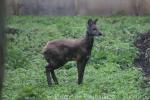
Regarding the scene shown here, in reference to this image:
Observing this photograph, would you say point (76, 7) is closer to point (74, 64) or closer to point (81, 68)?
point (74, 64)

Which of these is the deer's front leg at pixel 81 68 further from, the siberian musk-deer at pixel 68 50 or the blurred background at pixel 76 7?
the blurred background at pixel 76 7

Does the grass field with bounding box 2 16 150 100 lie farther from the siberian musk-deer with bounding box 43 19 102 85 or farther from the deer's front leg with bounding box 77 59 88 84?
the siberian musk-deer with bounding box 43 19 102 85

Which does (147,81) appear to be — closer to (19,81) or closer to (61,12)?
(19,81)

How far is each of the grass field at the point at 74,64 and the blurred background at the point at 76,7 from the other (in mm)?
741

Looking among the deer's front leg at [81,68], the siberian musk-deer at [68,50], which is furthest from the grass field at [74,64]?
the siberian musk-deer at [68,50]

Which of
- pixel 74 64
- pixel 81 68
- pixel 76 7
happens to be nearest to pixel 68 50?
pixel 81 68

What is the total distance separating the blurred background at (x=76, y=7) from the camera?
64.2ft

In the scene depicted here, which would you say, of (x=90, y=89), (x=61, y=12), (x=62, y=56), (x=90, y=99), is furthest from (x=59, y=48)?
(x=61, y=12)

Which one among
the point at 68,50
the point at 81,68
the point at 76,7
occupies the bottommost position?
the point at 76,7

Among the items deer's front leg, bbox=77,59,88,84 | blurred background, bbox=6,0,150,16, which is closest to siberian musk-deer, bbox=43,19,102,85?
deer's front leg, bbox=77,59,88,84

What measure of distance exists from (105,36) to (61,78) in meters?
4.85

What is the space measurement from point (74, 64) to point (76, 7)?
300 inches

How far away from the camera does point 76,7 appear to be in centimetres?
1962

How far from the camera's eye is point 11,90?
9.75 meters
